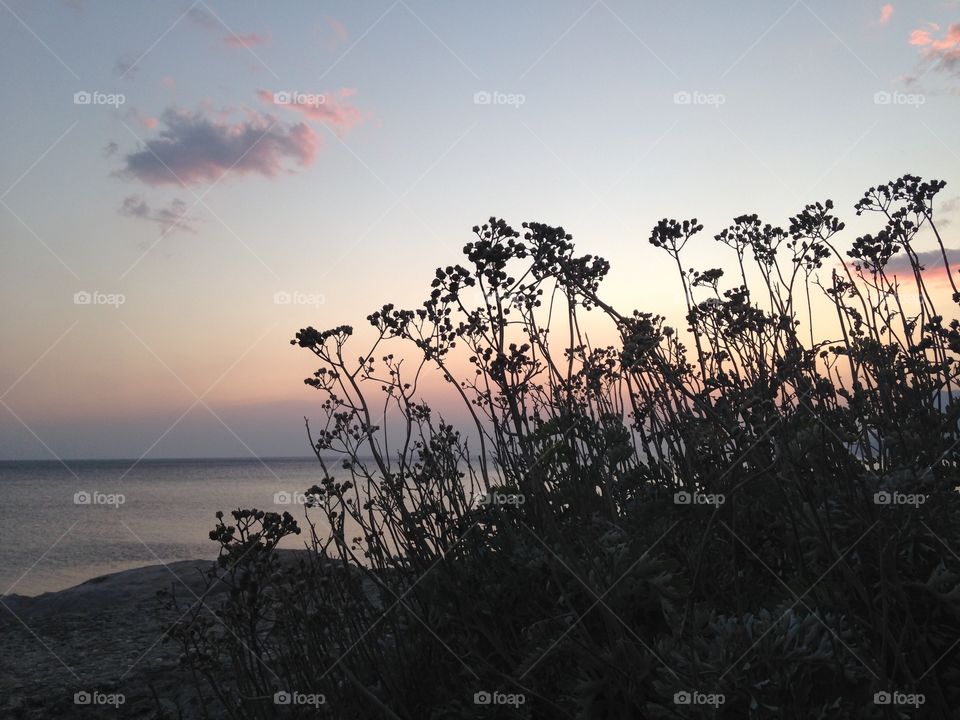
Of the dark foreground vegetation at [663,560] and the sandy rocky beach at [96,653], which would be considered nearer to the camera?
the dark foreground vegetation at [663,560]

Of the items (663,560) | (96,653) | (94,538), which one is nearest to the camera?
(663,560)

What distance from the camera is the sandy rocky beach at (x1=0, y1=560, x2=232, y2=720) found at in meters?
6.55

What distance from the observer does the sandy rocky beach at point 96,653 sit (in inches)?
258

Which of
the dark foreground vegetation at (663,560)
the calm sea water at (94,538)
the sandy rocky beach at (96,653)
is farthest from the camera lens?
the calm sea water at (94,538)

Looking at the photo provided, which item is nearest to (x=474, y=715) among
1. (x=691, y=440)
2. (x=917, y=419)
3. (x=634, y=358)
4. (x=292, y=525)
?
(x=292, y=525)

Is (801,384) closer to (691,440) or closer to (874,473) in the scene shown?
(874,473)

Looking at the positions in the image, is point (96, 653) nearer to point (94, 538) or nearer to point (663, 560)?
point (663, 560)

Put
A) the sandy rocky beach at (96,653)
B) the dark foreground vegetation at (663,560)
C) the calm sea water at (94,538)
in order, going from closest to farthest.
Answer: the dark foreground vegetation at (663,560)
the sandy rocky beach at (96,653)
the calm sea water at (94,538)

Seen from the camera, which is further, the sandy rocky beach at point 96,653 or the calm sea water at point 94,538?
the calm sea water at point 94,538

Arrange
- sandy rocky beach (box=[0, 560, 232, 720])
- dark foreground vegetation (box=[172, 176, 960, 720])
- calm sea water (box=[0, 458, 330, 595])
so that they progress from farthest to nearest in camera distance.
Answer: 1. calm sea water (box=[0, 458, 330, 595])
2. sandy rocky beach (box=[0, 560, 232, 720])
3. dark foreground vegetation (box=[172, 176, 960, 720])

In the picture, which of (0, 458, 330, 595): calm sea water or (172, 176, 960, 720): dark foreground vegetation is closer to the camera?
(172, 176, 960, 720): dark foreground vegetation

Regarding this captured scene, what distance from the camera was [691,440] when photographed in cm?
341

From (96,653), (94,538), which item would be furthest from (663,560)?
(94,538)

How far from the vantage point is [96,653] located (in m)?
8.98
